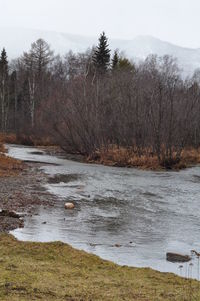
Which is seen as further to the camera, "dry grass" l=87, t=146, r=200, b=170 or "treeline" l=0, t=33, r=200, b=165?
Answer: "treeline" l=0, t=33, r=200, b=165

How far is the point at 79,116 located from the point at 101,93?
10.9ft

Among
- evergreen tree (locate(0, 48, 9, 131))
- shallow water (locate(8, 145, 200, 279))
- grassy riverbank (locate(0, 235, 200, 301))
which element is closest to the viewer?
grassy riverbank (locate(0, 235, 200, 301))

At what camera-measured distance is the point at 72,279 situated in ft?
23.2

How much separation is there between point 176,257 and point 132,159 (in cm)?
2297

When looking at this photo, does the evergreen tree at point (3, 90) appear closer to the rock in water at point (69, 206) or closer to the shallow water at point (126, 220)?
the shallow water at point (126, 220)

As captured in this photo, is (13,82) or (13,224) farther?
(13,82)

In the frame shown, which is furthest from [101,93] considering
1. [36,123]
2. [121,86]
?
[36,123]

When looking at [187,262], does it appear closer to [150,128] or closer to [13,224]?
[13,224]

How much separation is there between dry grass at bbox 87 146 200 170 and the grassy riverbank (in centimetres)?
2299

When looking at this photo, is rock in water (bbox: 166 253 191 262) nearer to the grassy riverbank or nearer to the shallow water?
the shallow water

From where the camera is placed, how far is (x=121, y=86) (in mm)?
41625

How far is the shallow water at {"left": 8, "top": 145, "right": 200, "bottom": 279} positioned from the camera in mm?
10461

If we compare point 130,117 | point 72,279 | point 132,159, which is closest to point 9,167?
point 132,159

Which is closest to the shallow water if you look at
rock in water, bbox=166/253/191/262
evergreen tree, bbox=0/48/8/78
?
rock in water, bbox=166/253/191/262
